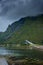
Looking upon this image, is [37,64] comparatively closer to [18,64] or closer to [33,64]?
Answer: [33,64]

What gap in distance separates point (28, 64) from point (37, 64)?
239 cm

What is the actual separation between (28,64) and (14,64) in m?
3.65

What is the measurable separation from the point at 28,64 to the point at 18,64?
2.63 m

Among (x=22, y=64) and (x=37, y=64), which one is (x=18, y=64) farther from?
(x=37, y=64)

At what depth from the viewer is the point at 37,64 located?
54.5 metres

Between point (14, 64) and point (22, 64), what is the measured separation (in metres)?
2.12

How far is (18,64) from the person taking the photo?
54.6 m

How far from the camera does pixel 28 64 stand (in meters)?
54.0

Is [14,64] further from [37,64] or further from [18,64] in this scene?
[37,64]

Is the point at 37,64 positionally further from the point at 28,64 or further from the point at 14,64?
the point at 14,64

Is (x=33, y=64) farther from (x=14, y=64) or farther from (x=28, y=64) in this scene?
(x=14, y=64)

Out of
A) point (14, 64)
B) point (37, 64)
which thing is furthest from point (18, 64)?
point (37, 64)

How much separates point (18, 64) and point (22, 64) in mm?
1124

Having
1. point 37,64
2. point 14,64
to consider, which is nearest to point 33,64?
point 37,64
